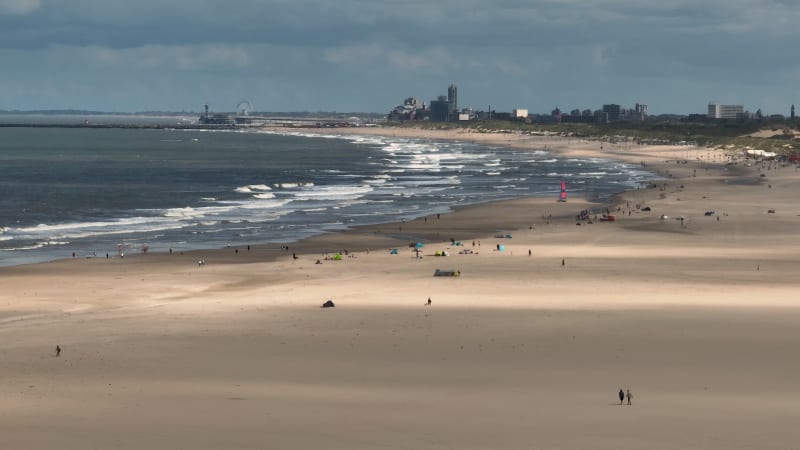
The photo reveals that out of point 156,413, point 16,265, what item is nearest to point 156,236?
point 16,265

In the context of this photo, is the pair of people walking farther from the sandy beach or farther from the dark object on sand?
the dark object on sand

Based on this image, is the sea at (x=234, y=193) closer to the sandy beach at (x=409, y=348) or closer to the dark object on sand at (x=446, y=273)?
the sandy beach at (x=409, y=348)

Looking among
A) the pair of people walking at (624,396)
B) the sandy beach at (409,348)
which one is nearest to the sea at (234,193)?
the sandy beach at (409,348)

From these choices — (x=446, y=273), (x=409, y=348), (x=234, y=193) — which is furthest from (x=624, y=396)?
(x=234, y=193)

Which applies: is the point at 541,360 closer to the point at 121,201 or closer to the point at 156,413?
the point at 156,413

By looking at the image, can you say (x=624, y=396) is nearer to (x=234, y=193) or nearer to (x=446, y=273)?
(x=446, y=273)
